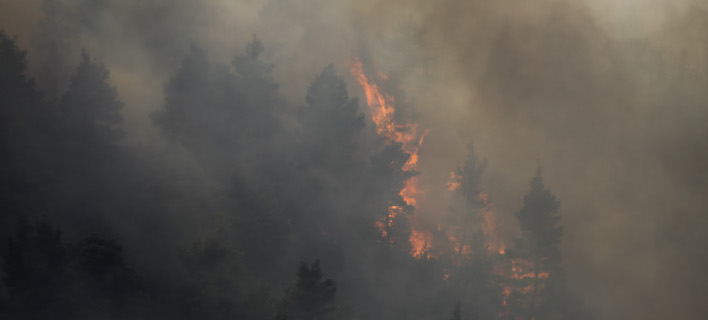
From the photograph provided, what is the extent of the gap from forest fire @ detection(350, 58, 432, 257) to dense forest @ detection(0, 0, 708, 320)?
0.75m

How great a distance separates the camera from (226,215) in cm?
2883

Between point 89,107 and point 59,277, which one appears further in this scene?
point 89,107

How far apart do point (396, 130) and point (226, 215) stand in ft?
99.9

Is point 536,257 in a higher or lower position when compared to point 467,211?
lower

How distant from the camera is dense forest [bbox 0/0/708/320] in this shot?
25.6 meters

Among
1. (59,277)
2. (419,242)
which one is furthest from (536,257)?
(59,277)

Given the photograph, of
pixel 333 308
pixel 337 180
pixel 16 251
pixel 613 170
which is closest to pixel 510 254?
pixel 337 180

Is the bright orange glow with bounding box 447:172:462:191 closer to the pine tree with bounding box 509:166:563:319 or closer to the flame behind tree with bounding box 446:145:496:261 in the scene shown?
the flame behind tree with bounding box 446:145:496:261

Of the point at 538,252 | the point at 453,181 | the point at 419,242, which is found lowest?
the point at 538,252

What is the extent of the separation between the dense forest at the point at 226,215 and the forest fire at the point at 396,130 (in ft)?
2.48

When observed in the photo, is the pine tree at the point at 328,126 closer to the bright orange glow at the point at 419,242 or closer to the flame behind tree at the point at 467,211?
the flame behind tree at the point at 467,211

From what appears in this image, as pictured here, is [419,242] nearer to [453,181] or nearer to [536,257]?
[453,181]

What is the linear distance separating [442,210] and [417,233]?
4408mm

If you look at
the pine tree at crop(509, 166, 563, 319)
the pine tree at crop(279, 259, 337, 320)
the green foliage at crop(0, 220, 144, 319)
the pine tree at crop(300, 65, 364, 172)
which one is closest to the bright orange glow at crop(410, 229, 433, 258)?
the pine tree at crop(509, 166, 563, 319)
